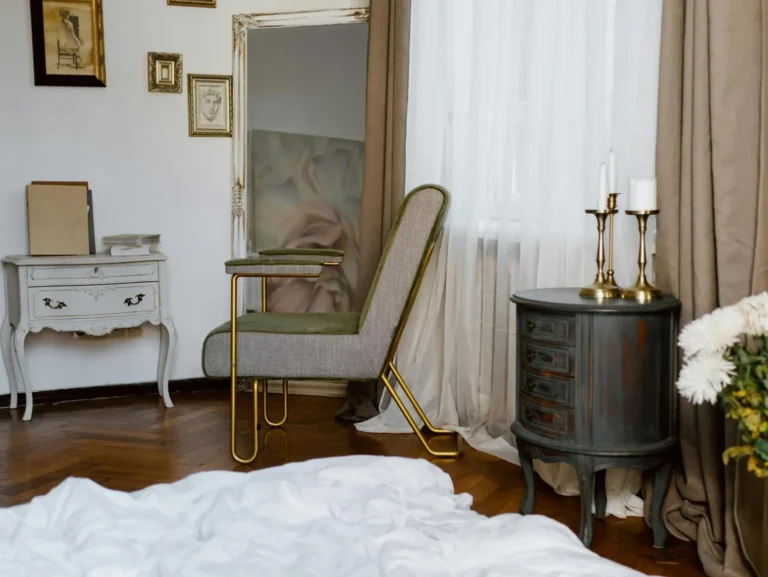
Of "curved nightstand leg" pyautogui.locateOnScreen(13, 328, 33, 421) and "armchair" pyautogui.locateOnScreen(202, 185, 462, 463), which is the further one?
"curved nightstand leg" pyautogui.locateOnScreen(13, 328, 33, 421)

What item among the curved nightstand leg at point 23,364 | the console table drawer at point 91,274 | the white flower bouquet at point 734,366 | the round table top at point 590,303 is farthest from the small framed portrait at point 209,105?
the white flower bouquet at point 734,366

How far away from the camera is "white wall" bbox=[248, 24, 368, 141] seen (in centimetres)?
390

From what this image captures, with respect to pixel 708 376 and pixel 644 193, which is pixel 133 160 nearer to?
pixel 644 193

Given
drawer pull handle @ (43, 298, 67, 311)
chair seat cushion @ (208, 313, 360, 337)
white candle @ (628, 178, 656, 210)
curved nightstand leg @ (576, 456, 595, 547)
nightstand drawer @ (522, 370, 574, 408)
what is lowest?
curved nightstand leg @ (576, 456, 595, 547)

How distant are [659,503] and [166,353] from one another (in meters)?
2.41

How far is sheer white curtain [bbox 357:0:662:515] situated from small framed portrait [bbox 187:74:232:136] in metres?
1.06

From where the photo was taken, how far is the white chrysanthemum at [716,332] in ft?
5.08

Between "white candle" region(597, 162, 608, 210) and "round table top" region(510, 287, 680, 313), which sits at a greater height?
"white candle" region(597, 162, 608, 210)

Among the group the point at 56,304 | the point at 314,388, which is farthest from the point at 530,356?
the point at 56,304

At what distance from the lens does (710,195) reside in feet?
7.04

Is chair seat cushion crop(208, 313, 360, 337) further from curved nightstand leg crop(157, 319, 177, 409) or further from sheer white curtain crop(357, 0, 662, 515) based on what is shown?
curved nightstand leg crop(157, 319, 177, 409)

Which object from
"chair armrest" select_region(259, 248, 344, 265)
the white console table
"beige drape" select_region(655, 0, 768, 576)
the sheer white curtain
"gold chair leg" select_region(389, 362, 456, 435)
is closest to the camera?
"beige drape" select_region(655, 0, 768, 576)

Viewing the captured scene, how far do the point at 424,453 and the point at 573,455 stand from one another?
0.94 metres

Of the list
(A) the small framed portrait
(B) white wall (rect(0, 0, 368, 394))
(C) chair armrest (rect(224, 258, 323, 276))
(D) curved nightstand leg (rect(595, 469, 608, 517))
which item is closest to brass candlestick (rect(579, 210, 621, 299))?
Result: (D) curved nightstand leg (rect(595, 469, 608, 517))
